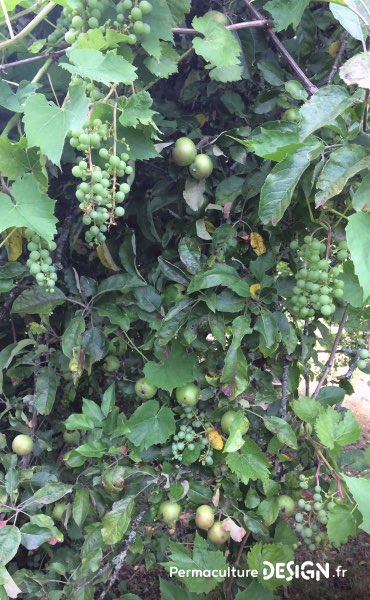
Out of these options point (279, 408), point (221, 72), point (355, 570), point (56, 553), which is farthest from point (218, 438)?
point (355, 570)

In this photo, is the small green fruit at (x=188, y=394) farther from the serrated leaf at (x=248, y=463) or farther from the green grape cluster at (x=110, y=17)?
the green grape cluster at (x=110, y=17)

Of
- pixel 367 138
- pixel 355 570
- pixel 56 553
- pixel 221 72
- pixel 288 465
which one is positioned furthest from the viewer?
pixel 355 570

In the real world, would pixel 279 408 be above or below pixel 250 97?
below

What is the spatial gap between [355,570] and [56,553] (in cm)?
178

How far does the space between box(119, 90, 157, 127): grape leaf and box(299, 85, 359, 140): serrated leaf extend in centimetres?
30

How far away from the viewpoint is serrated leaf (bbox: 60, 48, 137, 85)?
0.75m

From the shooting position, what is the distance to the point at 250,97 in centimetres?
134

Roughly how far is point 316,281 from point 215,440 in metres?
0.50

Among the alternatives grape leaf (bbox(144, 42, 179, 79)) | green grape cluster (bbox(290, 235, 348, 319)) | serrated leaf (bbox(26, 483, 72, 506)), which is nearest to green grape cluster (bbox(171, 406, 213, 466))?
serrated leaf (bbox(26, 483, 72, 506))

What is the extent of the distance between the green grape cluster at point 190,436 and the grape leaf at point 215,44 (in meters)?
0.86

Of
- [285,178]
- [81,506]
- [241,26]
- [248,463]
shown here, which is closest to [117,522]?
[81,506]

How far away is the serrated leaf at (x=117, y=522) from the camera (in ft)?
3.53

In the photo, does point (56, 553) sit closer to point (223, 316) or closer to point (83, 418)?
point (83, 418)

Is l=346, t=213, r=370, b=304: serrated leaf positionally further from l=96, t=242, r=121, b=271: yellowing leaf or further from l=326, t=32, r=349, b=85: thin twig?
l=96, t=242, r=121, b=271: yellowing leaf
